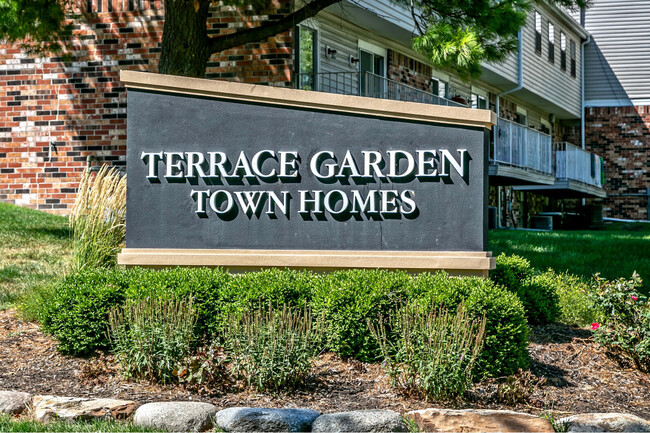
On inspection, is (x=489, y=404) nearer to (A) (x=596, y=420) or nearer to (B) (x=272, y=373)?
(A) (x=596, y=420)

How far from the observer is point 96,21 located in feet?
47.2

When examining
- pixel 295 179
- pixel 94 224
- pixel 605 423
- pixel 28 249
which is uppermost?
pixel 295 179

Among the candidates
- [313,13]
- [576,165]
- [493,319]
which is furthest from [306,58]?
[576,165]

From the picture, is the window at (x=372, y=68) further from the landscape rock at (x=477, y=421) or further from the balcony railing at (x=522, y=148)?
the landscape rock at (x=477, y=421)

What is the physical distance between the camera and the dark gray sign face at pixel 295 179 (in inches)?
268

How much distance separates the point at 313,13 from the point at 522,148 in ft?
36.8

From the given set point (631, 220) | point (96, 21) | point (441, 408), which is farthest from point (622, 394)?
point (631, 220)

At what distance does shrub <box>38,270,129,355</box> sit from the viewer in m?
6.16

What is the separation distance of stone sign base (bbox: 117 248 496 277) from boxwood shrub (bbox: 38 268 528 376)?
25cm

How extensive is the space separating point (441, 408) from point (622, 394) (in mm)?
1640

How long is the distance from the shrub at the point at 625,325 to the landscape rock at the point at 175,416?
136 inches

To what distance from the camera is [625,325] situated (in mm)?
6555

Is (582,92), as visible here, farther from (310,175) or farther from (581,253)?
(310,175)

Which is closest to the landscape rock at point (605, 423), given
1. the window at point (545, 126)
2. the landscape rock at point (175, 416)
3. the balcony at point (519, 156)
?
the landscape rock at point (175, 416)
